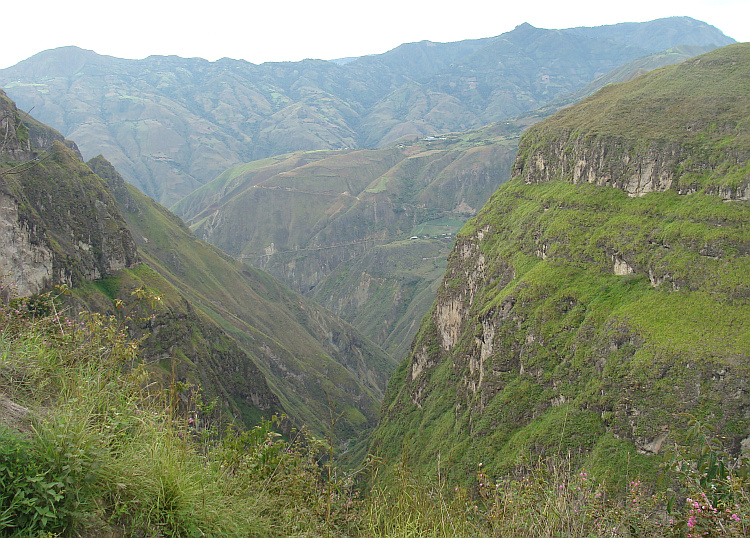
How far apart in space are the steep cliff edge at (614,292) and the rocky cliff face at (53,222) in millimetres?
51829

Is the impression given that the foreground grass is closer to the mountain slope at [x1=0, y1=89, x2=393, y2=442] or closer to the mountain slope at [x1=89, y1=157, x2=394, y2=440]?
the mountain slope at [x1=0, y1=89, x2=393, y2=442]

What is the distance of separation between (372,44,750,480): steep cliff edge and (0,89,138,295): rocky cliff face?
170 ft

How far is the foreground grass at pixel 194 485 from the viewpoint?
6.43m

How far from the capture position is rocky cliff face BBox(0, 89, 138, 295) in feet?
214

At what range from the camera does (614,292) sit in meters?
57.3

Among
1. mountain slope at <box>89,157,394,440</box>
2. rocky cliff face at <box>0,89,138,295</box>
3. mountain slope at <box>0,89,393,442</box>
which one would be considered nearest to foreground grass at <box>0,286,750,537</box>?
→ mountain slope at <box>0,89,393,442</box>

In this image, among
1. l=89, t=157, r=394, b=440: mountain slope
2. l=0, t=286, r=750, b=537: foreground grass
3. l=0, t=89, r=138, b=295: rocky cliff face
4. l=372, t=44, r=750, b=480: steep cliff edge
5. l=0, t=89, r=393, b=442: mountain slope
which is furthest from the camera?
l=89, t=157, r=394, b=440: mountain slope

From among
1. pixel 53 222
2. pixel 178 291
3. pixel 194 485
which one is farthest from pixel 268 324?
pixel 194 485

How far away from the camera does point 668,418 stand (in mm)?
42594

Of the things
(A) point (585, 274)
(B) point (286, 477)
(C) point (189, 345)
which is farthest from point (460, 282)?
(B) point (286, 477)

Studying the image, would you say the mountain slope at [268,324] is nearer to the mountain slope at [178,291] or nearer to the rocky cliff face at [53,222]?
the mountain slope at [178,291]

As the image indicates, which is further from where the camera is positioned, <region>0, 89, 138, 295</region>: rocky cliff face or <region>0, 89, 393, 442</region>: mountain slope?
<region>0, 89, 393, 442</region>: mountain slope

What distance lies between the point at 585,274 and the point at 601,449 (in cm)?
2233

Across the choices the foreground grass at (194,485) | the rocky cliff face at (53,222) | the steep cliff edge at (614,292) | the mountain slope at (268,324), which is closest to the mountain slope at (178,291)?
the rocky cliff face at (53,222)
